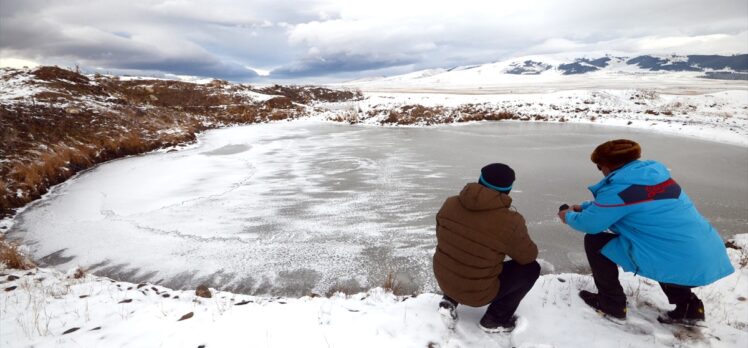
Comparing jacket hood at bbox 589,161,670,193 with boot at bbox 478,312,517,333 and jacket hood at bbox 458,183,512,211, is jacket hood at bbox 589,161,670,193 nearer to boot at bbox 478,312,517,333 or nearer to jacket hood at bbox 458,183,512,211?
jacket hood at bbox 458,183,512,211

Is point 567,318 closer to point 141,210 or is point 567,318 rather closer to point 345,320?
point 345,320

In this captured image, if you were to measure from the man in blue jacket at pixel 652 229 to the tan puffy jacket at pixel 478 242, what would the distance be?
0.84 metres

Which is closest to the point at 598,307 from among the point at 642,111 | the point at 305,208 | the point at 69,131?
the point at 305,208

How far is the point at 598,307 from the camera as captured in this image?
3811mm

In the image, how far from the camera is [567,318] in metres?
3.70

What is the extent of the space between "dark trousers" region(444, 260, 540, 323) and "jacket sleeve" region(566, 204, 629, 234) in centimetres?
57

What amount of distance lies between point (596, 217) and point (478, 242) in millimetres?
1157

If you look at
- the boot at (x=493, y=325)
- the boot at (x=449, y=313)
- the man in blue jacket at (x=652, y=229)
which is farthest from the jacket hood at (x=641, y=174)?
the boot at (x=449, y=313)

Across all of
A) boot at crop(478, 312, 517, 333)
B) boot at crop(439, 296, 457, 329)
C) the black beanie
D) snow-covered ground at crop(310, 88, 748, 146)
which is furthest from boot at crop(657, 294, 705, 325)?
snow-covered ground at crop(310, 88, 748, 146)

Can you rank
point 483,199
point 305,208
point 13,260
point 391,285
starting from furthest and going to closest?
1. point 305,208
2. point 13,260
3. point 391,285
4. point 483,199

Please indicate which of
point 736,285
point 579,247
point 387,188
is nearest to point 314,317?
point 579,247

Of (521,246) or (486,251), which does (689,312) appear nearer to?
(521,246)

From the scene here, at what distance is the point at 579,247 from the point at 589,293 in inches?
85.8

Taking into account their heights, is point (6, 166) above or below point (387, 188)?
above
